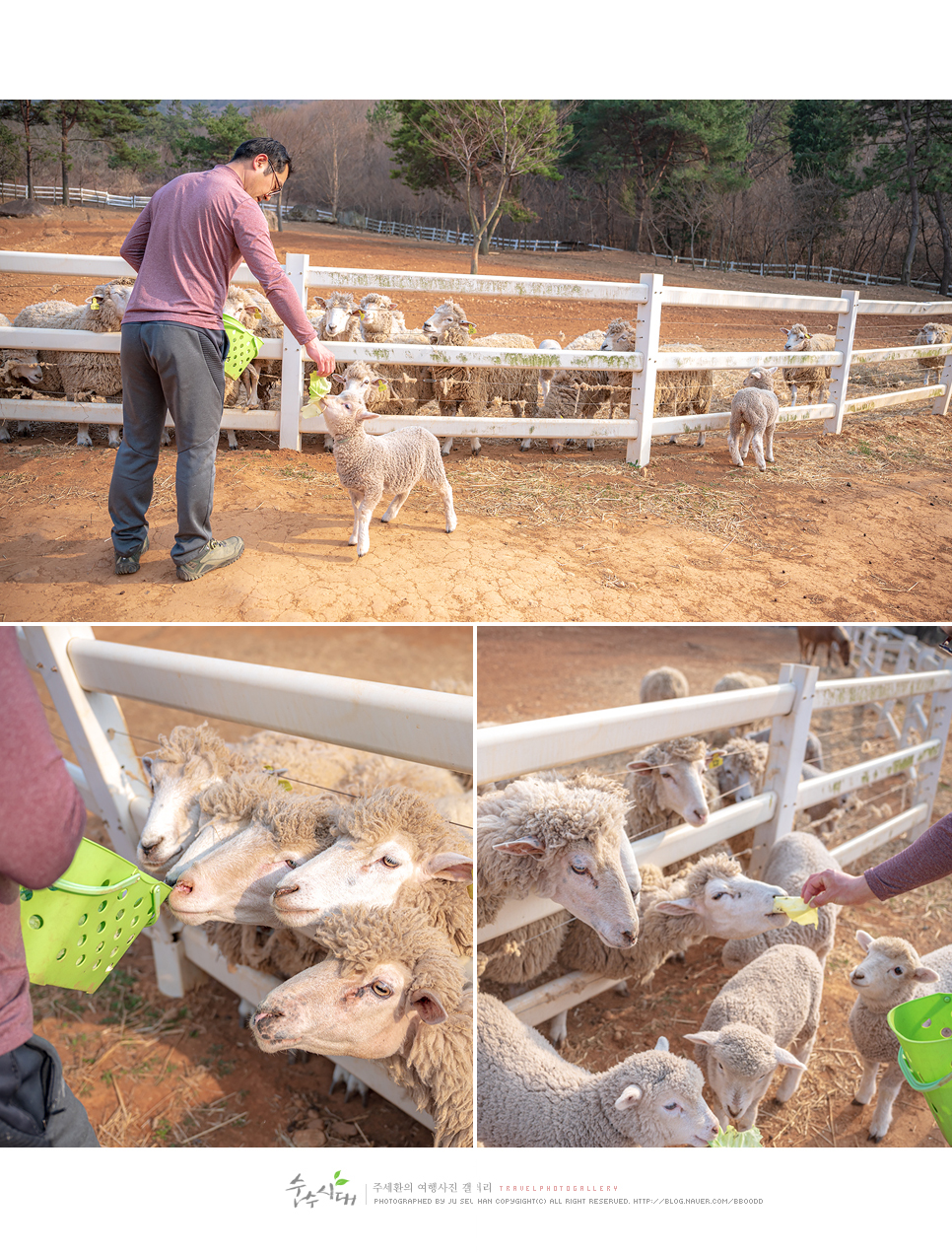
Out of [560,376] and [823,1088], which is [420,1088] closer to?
[823,1088]

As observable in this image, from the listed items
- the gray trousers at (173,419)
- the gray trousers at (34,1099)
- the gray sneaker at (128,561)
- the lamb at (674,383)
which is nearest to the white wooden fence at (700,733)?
the gray trousers at (34,1099)

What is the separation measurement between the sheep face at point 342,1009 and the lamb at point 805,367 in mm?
8450

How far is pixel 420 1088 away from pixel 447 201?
17635 mm

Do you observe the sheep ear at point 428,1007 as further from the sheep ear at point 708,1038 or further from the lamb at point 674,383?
the lamb at point 674,383

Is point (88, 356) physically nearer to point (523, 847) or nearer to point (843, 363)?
point (523, 847)

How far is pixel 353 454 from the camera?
412 centimetres

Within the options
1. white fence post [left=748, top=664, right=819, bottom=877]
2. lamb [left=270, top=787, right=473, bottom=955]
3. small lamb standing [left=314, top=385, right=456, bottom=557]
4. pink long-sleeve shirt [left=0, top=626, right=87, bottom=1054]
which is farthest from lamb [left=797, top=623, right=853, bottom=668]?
pink long-sleeve shirt [left=0, top=626, right=87, bottom=1054]

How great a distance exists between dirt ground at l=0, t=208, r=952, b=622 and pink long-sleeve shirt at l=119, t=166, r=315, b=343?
1.32 meters

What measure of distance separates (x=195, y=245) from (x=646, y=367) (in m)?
3.84

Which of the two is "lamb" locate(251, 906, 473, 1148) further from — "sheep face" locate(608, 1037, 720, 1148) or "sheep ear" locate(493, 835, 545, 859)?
"sheep face" locate(608, 1037, 720, 1148)

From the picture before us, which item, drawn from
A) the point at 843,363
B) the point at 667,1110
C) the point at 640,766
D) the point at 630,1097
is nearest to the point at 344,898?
the point at 630,1097

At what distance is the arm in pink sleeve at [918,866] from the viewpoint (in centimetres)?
193

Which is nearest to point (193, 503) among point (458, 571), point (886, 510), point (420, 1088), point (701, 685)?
point (458, 571)

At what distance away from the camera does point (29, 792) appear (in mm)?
1158
